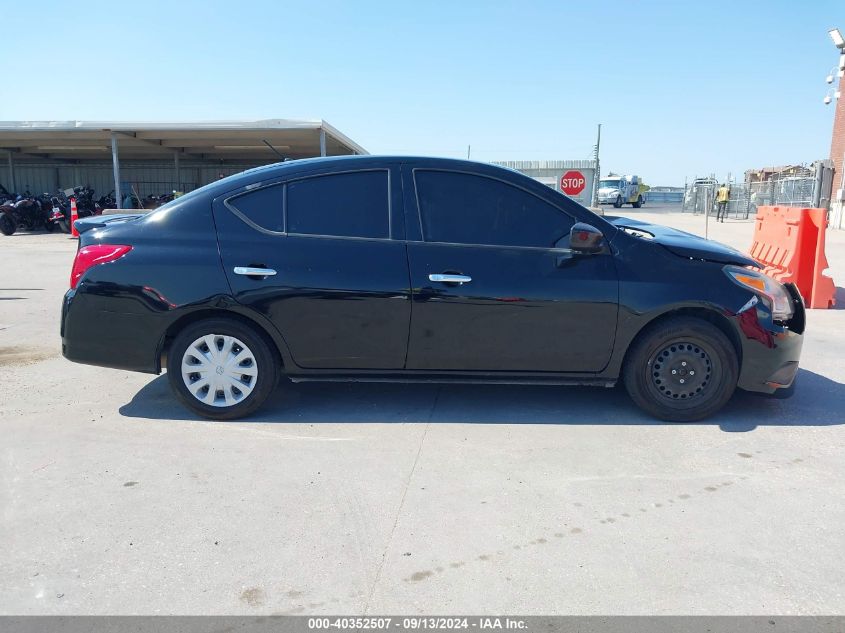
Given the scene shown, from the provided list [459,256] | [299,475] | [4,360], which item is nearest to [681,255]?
[459,256]

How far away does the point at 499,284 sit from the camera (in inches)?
177

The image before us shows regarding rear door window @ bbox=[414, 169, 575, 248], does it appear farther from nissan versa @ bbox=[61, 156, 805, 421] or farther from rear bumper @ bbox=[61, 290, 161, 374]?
rear bumper @ bbox=[61, 290, 161, 374]

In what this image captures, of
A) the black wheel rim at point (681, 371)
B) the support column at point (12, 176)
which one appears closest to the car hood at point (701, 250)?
the black wheel rim at point (681, 371)

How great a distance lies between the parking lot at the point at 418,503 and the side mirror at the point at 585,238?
1.24 metres

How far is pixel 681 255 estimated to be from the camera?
4.61 m

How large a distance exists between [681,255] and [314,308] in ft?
8.40

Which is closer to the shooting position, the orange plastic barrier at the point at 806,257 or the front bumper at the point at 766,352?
the front bumper at the point at 766,352

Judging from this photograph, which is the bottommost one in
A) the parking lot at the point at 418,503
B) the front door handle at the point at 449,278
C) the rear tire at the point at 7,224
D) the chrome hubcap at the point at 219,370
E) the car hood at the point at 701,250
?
the parking lot at the point at 418,503

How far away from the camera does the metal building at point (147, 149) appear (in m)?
20.0

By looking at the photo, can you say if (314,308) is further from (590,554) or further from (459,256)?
(590,554)

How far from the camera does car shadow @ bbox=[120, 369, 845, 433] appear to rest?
4758mm

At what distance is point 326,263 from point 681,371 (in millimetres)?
2570

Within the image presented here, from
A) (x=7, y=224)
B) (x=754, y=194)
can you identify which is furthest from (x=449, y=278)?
(x=754, y=194)

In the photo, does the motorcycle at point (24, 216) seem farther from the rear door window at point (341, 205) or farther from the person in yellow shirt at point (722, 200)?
the person in yellow shirt at point (722, 200)
